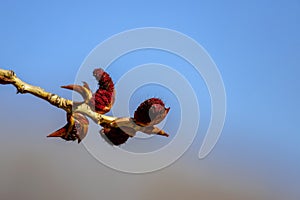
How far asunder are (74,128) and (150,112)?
7.7 inches

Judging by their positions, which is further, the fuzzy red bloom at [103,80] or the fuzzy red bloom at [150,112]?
the fuzzy red bloom at [103,80]

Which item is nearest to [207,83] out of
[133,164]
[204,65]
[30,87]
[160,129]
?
[204,65]

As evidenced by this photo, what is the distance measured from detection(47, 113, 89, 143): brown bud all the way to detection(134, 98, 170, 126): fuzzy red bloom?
136mm

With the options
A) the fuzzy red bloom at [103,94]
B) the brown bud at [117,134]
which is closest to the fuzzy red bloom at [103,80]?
the fuzzy red bloom at [103,94]

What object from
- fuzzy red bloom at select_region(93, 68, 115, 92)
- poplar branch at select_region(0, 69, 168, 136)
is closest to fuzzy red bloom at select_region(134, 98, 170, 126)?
poplar branch at select_region(0, 69, 168, 136)

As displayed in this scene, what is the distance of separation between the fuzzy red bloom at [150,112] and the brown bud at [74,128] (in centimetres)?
14

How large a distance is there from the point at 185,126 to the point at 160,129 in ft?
0.31

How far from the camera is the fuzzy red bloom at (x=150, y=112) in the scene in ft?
2.43

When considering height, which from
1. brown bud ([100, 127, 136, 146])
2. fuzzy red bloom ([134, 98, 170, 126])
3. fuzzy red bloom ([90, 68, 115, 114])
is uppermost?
fuzzy red bloom ([90, 68, 115, 114])

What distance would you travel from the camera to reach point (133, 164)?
867mm

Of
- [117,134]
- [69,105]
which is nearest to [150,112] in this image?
[117,134]

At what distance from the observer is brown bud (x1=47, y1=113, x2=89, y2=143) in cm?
83

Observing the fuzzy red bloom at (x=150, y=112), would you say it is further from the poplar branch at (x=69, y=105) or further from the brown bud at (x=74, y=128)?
the brown bud at (x=74, y=128)

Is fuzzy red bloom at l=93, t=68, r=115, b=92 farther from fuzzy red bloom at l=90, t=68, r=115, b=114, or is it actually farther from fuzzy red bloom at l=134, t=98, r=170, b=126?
fuzzy red bloom at l=134, t=98, r=170, b=126
